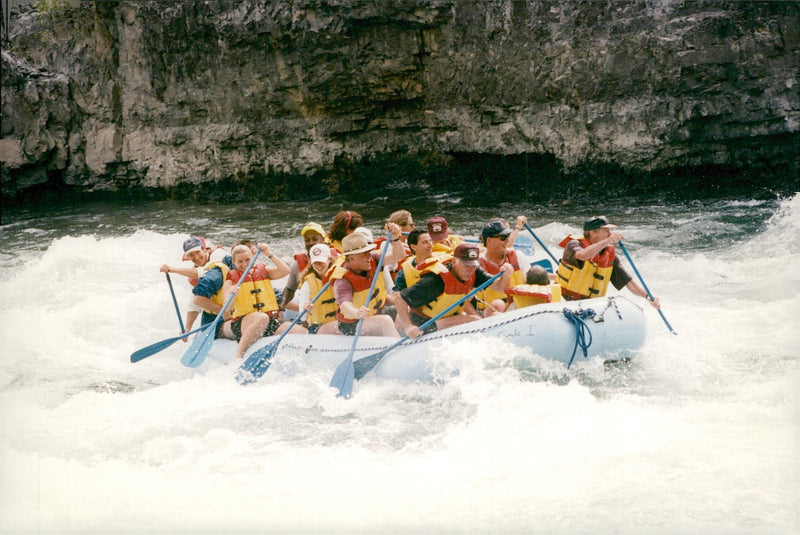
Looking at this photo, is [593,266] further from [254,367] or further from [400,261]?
[254,367]

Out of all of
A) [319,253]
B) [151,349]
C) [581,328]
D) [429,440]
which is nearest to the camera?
[429,440]

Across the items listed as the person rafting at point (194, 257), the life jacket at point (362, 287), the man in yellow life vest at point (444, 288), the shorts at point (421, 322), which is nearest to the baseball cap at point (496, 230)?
the man in yellow life vest at point (444, 288)

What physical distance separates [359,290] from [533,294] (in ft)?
3.72

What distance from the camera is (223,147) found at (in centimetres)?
1525

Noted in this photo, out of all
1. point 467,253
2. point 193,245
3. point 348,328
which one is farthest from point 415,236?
point 193,245

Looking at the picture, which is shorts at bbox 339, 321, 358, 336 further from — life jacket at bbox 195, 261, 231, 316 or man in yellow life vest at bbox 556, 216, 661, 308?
man in yellow life vest at bbox 556, 216, 661, 308

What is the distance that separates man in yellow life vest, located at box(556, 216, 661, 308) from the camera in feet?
16.4

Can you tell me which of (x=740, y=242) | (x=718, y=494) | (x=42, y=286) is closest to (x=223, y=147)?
(x=42, y=286)

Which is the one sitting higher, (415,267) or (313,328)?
(415,267)

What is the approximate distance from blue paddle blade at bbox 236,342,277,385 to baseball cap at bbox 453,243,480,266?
1.43 metres

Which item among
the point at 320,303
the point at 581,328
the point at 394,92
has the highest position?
the point at 394,92

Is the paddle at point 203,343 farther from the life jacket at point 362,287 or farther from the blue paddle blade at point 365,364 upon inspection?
the blue paddle blade at point 365,364

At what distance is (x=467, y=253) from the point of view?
4516 millimetres

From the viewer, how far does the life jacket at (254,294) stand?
17.5 feet
